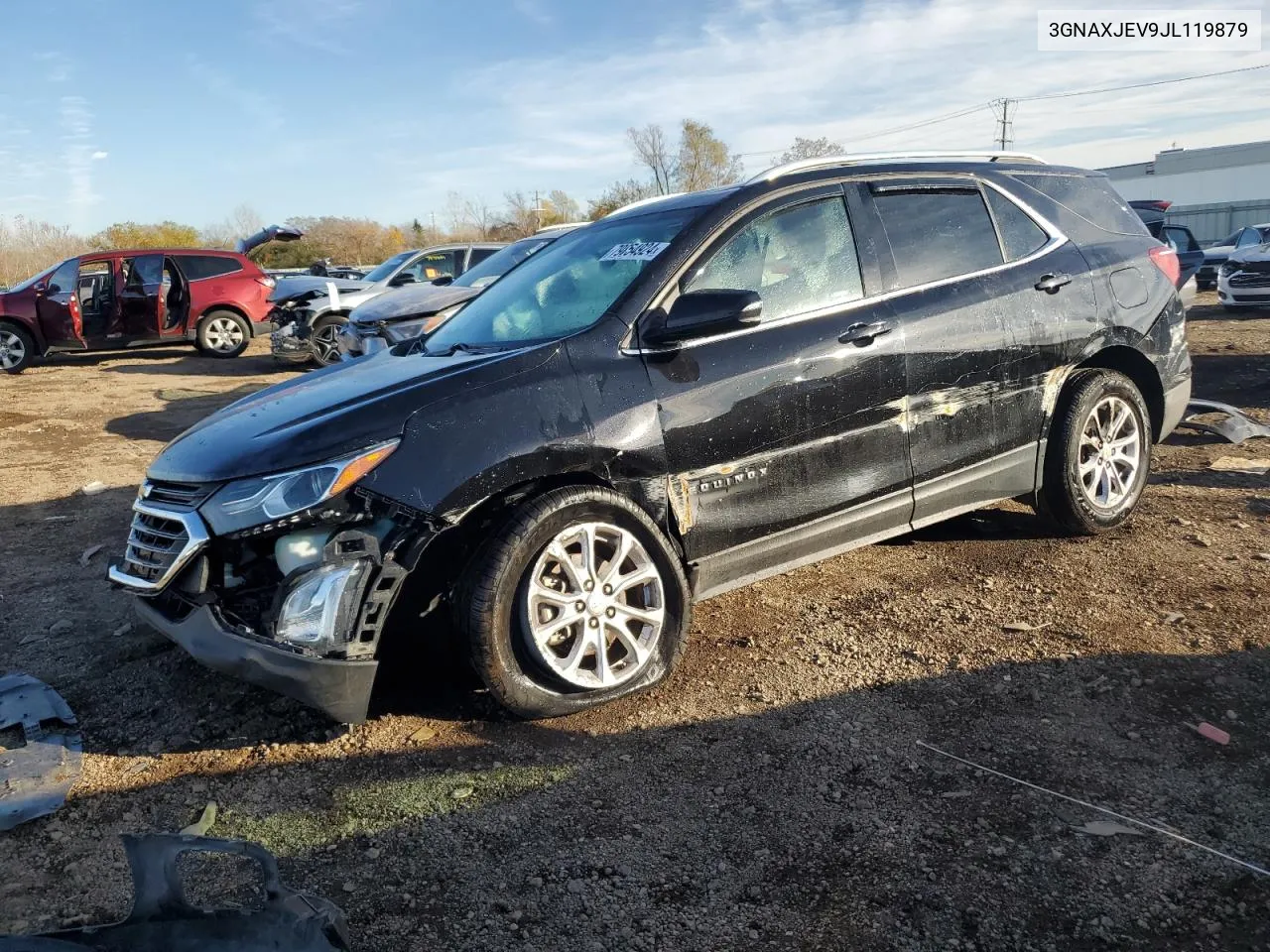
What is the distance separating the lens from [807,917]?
241 centimetres

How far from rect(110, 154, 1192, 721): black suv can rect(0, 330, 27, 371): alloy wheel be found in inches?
510

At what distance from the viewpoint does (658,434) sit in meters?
3.59

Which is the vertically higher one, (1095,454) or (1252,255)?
(1252,255)

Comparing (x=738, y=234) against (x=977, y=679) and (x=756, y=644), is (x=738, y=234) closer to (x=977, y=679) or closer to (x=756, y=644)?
(x=756, y=644)

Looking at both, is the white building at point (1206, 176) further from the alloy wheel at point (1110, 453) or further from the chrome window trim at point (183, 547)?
the chrome window trim at point (183, 547)

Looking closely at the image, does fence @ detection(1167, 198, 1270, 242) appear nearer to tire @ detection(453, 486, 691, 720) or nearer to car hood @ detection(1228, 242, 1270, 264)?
car hood @ detection(1228, 242, 1270, 264)

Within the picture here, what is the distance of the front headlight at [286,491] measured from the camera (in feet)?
10.3

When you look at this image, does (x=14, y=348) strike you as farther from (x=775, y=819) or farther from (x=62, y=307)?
(x=775, y=819)

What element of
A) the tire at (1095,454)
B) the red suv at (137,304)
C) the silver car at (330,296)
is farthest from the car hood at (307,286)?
the tire at (1095,454)

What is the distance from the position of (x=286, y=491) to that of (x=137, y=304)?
13837 millimetres

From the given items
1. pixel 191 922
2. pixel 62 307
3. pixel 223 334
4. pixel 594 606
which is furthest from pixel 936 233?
pixel 62 307

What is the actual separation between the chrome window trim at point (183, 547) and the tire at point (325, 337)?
10.2m

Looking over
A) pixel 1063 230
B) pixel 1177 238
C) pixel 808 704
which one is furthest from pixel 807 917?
pixel 1177 238

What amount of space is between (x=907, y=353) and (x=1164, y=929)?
2468 mm
